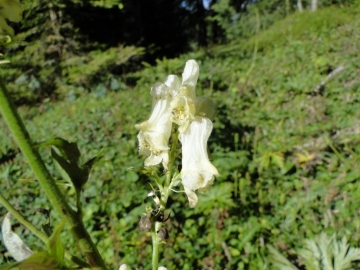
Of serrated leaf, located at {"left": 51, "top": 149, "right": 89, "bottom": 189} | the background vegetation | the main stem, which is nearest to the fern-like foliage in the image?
the background vegetation

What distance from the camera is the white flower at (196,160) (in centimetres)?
74

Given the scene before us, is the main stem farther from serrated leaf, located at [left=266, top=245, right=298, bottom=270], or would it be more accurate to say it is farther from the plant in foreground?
serrated leaf, located at [left=266, top=245, right=298, bottom=270]

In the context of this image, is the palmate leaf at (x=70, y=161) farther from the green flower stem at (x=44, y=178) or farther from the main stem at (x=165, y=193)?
the main stem at (x=165, y=193)

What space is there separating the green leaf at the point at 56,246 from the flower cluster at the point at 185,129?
26cm

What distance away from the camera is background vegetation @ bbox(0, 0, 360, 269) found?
2498 mm

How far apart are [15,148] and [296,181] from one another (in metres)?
3.08

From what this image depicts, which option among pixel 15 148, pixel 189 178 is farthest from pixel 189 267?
pixel 15 148

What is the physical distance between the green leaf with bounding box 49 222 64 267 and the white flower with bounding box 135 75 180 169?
0.86 ft

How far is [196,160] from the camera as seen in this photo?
2.50ft

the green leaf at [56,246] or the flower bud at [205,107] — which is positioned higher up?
the flower bud at [205,107]

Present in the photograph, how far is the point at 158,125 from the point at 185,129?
7 cm

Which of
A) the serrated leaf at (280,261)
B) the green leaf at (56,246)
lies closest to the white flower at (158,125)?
the green leaf at (56,246)

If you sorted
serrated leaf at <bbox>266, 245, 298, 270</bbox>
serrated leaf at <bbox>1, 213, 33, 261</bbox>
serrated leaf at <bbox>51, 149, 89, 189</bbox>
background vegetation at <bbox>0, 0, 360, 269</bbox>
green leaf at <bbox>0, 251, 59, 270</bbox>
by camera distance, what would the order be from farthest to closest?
background vegetation at <bbox>0, 0, 360, 269</bbox>
serrated leaf at <bbox>266, 245, 298, 270</bbox>
serrated leaf at <bbox>1, 213, 33, 261</bbox>
serrated leaf at <bbox>51, 149, 89, 189</bbox>
green leaf at <bbox>0, 251, 59, 270</bbox>

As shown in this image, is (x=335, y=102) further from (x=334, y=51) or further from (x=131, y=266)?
(x=131, y=266)
